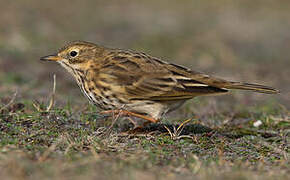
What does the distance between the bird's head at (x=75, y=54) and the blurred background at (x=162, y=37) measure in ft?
3.24

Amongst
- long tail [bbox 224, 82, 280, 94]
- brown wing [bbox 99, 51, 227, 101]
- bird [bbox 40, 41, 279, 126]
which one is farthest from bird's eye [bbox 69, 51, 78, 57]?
long tail [bbox 224, 82, 280, 94]

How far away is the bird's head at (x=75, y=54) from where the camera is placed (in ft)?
22.9

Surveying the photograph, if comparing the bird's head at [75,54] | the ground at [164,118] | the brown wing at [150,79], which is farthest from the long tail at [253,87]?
the bird's head at [75,54]

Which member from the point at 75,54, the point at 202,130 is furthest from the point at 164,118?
the point at 75,54

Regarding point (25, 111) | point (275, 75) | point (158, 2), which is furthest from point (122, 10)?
point (25, 111)

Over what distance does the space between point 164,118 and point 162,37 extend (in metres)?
9.66

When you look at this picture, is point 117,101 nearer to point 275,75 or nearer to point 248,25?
point 275,75

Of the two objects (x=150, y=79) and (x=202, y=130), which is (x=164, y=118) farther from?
(x=150, y=79)

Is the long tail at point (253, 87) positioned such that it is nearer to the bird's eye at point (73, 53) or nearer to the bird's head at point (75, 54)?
the bird's head at point (75, 54)

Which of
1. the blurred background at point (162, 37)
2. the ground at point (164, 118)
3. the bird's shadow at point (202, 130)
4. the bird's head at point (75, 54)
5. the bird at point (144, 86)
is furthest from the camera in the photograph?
the blurred background at point (162, 37)

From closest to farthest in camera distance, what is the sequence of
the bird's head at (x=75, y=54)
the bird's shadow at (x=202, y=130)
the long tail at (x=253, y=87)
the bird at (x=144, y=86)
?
the long tail at (x=253, y=87), the bird at (x=144, y=86), the bird's shadow at (x=202, y=130), the bird's head at (x=75, y=54)

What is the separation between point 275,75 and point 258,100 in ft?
9.47

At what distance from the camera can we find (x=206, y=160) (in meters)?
5.21

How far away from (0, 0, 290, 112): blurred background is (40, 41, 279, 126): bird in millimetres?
1517
